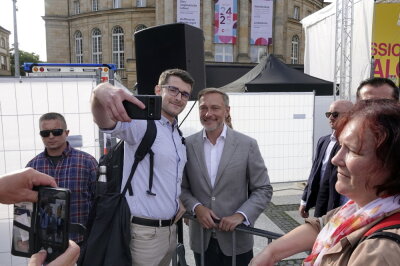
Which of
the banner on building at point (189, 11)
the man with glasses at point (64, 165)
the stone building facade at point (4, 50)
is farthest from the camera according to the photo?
the stone building facade at point (4, 50)

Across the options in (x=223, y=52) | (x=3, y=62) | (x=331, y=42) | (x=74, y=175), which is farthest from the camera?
(x=3, y=62)

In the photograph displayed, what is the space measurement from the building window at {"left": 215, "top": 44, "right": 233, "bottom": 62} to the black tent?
15879 mm

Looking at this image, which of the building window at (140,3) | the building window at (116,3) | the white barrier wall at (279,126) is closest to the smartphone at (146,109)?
the white barrier wall at (279,126)

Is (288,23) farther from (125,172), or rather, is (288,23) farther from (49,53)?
(125,172)

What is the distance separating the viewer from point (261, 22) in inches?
1067

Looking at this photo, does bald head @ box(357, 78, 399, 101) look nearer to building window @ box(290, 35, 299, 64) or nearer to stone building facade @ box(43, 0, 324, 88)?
stone building facade @ box(43, 0, 324, 88)

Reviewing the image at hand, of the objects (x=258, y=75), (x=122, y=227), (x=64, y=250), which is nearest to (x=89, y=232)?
(x=122, y=227)

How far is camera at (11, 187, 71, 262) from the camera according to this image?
1080 mm

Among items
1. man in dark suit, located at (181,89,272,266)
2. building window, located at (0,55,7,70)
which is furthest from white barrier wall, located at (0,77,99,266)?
building window, located at (0,55,7,70)

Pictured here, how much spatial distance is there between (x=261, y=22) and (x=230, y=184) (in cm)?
2702

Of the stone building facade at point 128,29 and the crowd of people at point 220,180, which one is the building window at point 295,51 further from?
the crowd of people at point 220,180

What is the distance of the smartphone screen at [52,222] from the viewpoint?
3.54 ft

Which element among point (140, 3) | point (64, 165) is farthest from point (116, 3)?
point (64, 165)

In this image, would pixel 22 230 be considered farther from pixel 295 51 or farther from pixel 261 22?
pixel 295 51
